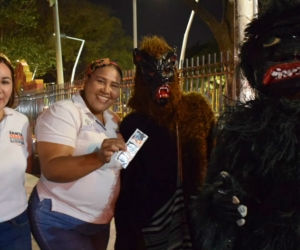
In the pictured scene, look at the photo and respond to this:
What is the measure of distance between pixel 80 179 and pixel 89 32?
101 ft

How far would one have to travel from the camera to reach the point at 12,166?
249 cm

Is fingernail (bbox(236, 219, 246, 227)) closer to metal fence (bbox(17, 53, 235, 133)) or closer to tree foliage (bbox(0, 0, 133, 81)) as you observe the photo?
metal fence (bbox(17, 53, 235, 133))

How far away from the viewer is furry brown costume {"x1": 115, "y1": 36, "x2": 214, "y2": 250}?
9.65 feet

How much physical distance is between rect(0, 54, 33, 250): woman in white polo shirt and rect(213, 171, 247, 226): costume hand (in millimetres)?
1251

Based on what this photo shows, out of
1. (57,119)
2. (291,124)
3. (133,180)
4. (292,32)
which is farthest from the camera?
(133,180)

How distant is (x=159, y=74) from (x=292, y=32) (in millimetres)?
1245

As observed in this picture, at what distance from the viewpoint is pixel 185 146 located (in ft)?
9.95

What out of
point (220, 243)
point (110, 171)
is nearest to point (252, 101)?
point (220, 243)

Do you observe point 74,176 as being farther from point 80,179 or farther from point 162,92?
point 162,92

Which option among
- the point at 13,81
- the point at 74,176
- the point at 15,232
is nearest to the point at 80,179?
the point at 74,176

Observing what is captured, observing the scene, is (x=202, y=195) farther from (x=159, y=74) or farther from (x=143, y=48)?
(x=143, y=48)

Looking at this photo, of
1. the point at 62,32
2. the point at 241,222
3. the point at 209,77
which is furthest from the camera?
the point at 62,32

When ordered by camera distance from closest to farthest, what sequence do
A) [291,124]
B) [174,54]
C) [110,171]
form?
[291,124]
[110,171]
[174,54]

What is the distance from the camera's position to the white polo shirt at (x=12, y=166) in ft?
8.09
